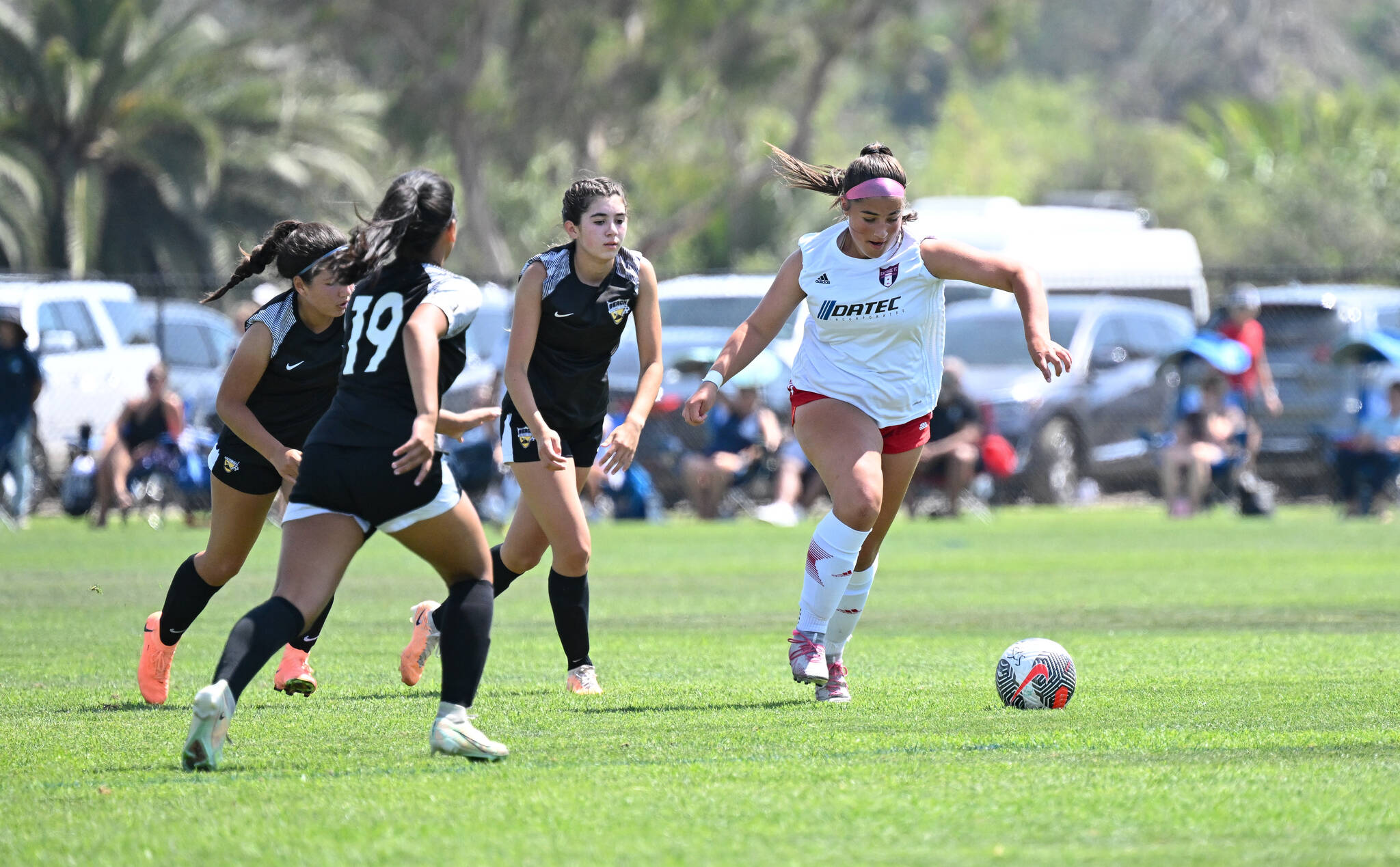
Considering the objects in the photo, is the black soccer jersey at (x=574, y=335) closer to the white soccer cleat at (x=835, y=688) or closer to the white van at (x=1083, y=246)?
the white soccer cleat at (x=835, y=688)

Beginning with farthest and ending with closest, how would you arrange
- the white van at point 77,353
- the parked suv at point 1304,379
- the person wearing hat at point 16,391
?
the parked suv at point 1304,379 < the white van at point 77,353 < the person wearing hat at point 16,391

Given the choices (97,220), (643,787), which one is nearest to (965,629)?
(643,787)

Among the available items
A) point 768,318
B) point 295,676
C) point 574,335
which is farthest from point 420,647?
point 768,318

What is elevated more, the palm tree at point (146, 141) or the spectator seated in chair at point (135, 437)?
the palm tree at point (146, 141)

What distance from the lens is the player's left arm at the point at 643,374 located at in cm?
673

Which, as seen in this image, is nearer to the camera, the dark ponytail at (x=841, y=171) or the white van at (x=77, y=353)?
the dark ponytail at (x=841, y=171)

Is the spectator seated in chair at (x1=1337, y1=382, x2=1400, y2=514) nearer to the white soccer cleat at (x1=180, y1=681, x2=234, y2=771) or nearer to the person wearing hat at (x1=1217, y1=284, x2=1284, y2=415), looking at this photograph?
the person wearing hat at (x1=1217, y1=284, x2=1284, y2=415)

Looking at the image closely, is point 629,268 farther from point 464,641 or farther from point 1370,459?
point 1370,459

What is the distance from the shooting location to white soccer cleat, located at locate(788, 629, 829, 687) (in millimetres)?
6965

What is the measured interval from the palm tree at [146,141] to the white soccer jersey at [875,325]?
24.4 meters

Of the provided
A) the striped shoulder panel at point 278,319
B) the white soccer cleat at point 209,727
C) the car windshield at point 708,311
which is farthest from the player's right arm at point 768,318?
the car windshield at point 708,311

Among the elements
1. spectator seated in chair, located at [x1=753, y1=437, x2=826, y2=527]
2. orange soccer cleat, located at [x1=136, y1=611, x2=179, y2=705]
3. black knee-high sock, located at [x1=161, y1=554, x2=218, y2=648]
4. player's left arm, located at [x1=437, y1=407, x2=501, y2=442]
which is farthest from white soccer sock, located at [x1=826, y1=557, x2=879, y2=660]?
spectator seated in chair, located at [x1=753, y1=437, x2=826, y2=527]

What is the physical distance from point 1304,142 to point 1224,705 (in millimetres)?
51077

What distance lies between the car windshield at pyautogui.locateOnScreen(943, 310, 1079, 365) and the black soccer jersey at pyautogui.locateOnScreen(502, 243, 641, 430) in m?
14.9
